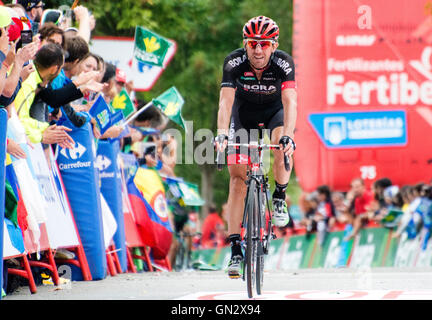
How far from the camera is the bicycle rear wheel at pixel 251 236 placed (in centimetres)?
846

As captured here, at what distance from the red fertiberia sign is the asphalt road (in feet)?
44.3

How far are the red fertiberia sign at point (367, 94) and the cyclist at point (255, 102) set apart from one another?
15.9 meters

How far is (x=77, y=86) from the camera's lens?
10406 millimetres

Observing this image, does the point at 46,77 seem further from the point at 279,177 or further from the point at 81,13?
the point at 279,177

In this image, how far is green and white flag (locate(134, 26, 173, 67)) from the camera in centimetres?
1445

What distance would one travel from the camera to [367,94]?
1012 inches

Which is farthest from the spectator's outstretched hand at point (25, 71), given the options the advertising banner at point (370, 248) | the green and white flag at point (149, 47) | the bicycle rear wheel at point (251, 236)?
the advertising banner at point (370, 248)

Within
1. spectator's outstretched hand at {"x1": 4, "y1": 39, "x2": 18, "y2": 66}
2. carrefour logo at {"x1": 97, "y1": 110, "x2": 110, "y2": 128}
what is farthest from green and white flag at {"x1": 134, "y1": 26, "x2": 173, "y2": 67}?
spectator's outstretched hand at {"x1": 4, "y1": 39, "x2": 18, "y2": 66}

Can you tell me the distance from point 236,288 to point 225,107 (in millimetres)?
1935

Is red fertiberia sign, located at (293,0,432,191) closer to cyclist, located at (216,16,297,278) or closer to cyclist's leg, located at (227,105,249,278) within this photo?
cyclist, located at (216,16,297,278)

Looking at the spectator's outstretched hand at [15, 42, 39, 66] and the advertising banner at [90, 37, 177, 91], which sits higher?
the advertising banner at [90, 37, 177, 91]

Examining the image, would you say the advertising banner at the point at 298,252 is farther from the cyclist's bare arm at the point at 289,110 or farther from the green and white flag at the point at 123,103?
the cyclist's bare arm at the point at 289,110

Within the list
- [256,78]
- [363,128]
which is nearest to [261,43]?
[256,78]
